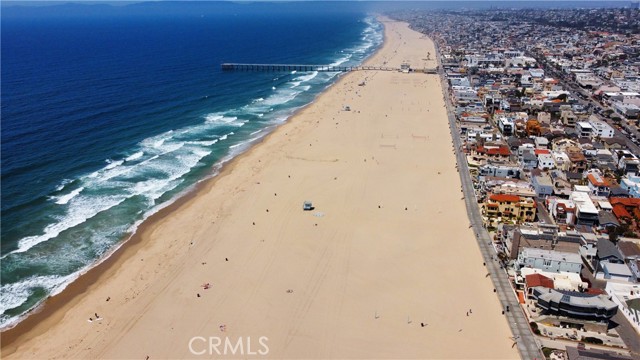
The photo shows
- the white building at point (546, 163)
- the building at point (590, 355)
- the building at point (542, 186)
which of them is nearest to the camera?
the building at point (590, 355)

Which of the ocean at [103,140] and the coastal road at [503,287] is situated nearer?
the coastal road at [503,287]

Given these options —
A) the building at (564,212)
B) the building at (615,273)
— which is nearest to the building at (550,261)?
the building at (615,273)

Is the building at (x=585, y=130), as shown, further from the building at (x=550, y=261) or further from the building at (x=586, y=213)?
the building at (x=550, y=261)

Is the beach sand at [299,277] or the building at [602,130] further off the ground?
the building at [602,130]

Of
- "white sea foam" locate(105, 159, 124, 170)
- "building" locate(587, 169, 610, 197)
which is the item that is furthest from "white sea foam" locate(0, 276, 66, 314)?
"building" locate(587, 169, 610, 197)

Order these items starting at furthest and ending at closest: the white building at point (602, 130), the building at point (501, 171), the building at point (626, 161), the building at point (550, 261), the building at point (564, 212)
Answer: the white building at point (602, 130) < the building at point (626, 161) < the building at point (501, 171) < the building at point (564, 212) < the building at point (550, 261)

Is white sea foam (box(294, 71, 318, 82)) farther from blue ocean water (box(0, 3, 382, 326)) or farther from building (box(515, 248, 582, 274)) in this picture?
building (box(515, 248, 582, 274))

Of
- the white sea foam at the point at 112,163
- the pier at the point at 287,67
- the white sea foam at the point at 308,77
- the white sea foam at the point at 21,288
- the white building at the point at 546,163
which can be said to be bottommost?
the white sea foam at the point at 21,288

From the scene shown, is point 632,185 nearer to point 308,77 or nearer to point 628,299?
point 628,299
